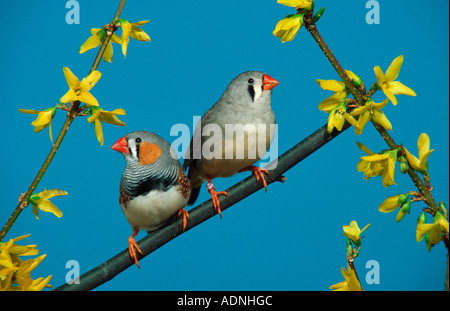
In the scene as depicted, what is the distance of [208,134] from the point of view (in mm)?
1489

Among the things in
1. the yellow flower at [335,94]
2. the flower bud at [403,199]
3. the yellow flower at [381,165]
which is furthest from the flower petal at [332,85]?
the flower bud at [403,199]

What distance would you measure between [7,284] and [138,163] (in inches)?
15.2

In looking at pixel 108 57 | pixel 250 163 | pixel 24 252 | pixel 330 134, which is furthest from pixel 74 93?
pixel 250 163

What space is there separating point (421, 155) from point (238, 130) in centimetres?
60

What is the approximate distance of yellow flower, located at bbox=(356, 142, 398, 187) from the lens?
0.88m

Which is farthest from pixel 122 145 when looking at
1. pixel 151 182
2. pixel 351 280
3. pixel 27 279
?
pixel 351 280

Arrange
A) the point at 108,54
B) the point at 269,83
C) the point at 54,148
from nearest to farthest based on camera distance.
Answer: the point at 54,148, the point at 108,54, the point at 269,83

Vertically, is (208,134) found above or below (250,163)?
above

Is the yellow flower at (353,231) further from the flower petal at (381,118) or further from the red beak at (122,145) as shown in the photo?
the red beak at (122,145)

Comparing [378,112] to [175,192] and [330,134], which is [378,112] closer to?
[330,134]

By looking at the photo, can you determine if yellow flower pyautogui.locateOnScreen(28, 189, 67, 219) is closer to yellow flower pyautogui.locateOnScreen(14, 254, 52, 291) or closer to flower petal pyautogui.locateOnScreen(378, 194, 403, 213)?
yellow flower pyautogui.locateOnScreen(14, 254, 52, 291)

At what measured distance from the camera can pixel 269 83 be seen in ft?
4.46

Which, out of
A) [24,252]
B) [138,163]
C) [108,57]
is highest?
[108,57]

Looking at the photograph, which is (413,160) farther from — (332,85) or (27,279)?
(27,279)
